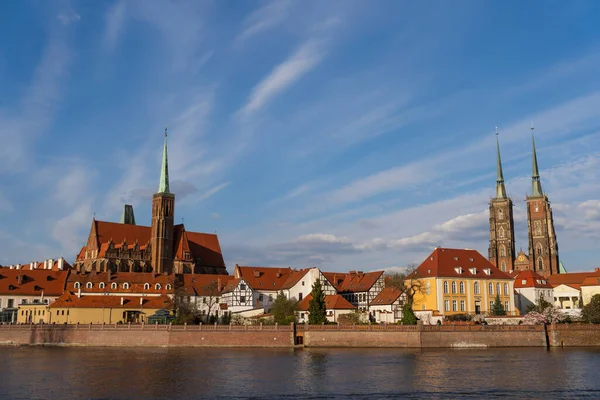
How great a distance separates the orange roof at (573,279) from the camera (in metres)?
127

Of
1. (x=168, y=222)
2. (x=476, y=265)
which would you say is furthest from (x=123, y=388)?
(x=168, y=222)

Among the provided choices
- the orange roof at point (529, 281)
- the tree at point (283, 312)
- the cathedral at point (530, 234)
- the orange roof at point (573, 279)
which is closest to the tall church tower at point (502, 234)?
the cathedral at point (530, 234)

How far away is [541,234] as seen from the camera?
163m

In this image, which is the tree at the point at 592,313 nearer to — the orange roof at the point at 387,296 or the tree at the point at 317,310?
the orange roof at the point at 387,296

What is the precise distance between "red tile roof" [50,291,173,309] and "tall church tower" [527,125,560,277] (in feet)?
323

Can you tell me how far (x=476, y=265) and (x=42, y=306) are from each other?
6356 cm

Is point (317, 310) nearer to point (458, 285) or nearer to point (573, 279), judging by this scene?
point (458, 285)

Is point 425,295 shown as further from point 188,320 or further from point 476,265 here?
point 188,320

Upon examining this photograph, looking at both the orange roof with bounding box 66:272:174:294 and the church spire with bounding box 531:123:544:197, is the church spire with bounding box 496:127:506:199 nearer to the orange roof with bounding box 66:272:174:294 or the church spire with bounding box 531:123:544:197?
the church spire with bounding box 531:123:544:197

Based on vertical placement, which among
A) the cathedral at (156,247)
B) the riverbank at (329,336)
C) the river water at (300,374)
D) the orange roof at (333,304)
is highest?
the cathedral at (156,247)

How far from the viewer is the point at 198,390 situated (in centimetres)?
4441

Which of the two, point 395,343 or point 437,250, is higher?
point 437,250

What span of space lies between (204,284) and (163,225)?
28424 millimetres

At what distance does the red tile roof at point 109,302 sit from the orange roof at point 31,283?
10634 mm
